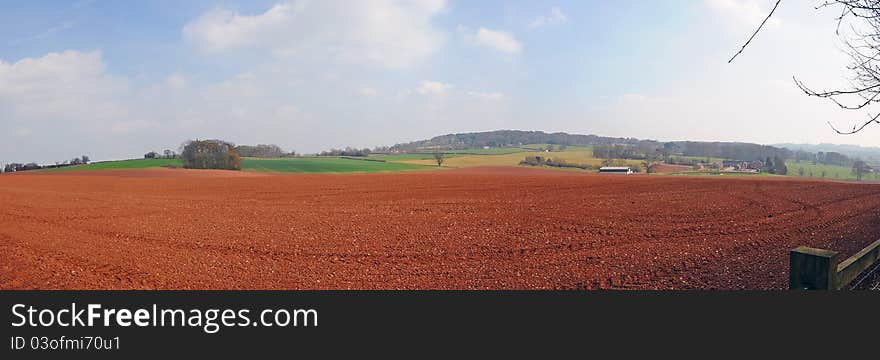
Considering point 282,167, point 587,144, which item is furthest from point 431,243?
point 587,144

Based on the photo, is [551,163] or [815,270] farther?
[551,163]

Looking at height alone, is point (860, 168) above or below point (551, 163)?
below

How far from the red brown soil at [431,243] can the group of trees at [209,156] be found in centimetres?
4172

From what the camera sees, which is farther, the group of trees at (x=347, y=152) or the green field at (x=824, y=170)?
the group of trees at (x=347, y=152)

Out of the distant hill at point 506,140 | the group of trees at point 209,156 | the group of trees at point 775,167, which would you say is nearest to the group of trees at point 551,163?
the group of trees at point 775,167

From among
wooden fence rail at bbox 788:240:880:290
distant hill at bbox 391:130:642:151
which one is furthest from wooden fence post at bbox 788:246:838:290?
distant hill at bbox 391:130:642:151

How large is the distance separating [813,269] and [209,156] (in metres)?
62.1

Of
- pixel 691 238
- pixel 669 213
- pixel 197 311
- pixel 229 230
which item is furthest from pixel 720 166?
pixel 197 311

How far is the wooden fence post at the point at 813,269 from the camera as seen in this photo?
287cm

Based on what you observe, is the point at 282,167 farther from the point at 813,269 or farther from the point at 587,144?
the point at 587,144

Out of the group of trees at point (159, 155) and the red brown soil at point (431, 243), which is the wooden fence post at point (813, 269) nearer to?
the red brown soil at point (431, 243)

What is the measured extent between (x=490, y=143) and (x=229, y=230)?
10528 cm

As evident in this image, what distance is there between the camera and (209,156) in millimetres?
56719

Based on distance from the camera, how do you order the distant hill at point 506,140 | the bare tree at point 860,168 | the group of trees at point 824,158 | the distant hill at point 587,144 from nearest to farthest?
1. the bare tree at point 860,168
2. the group of trees at point 824,158
3. the distant hill at point 587,144
4. the distant hill at point 506,140
